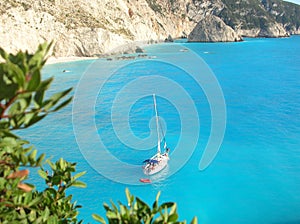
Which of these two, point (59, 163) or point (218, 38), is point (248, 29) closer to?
point (218, 38)

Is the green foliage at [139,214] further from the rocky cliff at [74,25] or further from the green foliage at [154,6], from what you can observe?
the green foliage at [154,6]

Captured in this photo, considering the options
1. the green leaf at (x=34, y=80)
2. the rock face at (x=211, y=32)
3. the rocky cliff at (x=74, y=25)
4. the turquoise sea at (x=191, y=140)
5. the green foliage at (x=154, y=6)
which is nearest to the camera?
the green leaf at (x=34, y=80)

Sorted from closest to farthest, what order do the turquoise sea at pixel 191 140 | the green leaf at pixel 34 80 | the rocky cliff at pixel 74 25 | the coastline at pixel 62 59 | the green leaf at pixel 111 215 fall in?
the green leaf at pixel 34 80 < the green leaf at pixel 111 215 < the turquoise sea at pixel 191 140 < the rocky cliff at pixel 74 25 < the coastline at pixel 62 59

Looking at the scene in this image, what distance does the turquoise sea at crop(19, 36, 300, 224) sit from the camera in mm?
19266

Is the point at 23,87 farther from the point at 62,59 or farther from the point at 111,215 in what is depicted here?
the point at 62,59

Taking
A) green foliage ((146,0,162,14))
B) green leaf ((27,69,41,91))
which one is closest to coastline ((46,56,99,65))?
green leaf ((27,69,41,91))

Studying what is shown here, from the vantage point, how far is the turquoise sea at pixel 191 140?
19.3 meters

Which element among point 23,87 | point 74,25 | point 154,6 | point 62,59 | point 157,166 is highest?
point 154,6

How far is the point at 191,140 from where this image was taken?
1109 inches

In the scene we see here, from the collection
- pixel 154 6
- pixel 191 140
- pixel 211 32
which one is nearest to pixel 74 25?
pixel 191 140

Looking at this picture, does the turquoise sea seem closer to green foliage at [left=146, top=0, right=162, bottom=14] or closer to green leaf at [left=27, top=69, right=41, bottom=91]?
green leaf at [left=27, top=69, right=41, bottom=91]

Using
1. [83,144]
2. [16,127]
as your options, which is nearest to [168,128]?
[83,144]

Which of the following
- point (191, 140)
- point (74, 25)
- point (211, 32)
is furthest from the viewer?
point (211, 32)

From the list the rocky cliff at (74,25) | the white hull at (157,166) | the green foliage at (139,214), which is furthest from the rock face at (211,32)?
the green foliage at (139,214)
